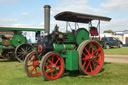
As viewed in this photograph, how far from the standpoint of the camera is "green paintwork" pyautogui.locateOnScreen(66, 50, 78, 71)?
16.9 ft

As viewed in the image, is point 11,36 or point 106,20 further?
point 11,36

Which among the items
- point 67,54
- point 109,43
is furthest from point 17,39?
point 109,43

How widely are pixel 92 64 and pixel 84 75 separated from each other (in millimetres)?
607

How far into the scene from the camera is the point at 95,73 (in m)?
5.72

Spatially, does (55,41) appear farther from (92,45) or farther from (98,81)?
(98,81)

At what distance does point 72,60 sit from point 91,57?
91cm

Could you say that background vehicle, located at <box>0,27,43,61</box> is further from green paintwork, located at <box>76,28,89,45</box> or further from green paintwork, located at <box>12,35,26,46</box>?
green paintwork, located at <box>76,28,89,45</box>

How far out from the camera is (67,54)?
5.31 m

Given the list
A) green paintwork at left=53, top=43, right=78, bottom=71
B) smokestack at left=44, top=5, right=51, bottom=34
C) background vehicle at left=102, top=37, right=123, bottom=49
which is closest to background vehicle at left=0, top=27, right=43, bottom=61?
A: smokestack at left=44, top=5, right=51, bottom=34

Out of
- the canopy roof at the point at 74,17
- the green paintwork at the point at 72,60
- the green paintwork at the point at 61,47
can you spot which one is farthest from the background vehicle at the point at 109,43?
the green paintwork at the point at 72,60

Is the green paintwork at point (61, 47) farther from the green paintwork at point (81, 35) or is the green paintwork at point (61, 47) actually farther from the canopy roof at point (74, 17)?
the canopy roof at point (74, 17)

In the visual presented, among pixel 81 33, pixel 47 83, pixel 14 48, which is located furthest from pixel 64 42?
pixel 14 48

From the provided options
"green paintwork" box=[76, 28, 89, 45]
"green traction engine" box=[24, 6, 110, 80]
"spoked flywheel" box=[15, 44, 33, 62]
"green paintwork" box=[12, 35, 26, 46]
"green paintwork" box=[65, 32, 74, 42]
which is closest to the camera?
"green traction engine" box=[24, 6, 110, 80]

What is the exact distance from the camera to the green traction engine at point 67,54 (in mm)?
5117
